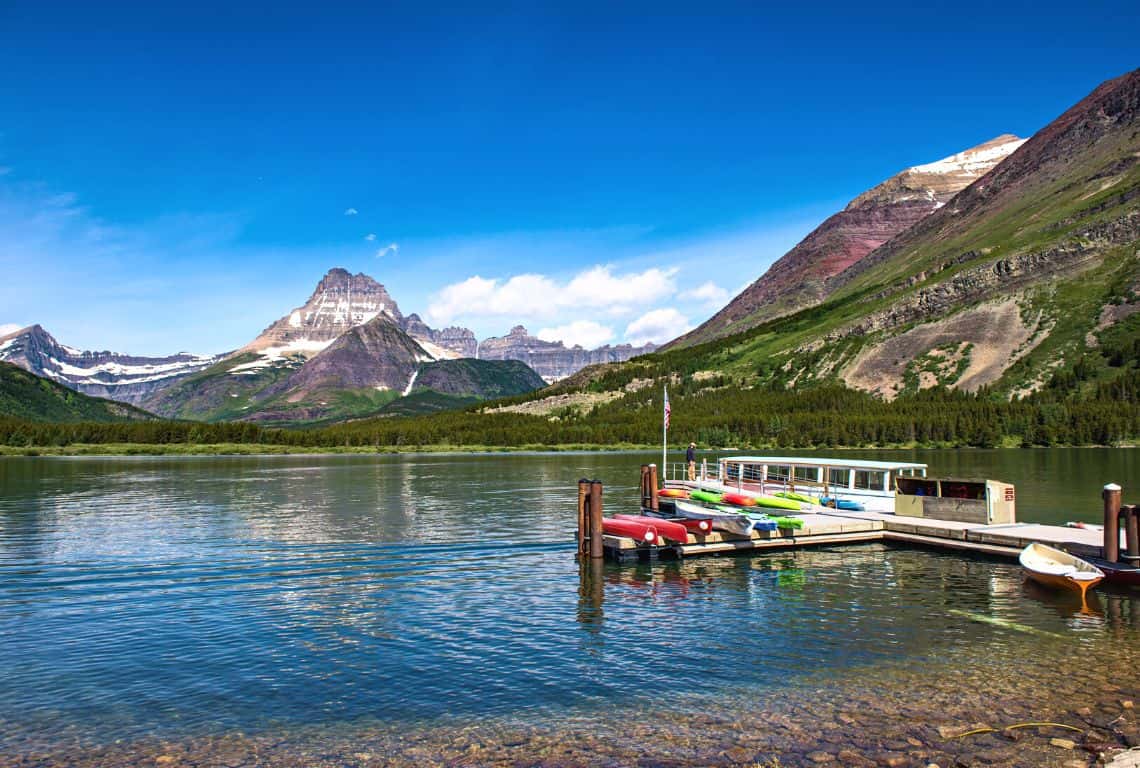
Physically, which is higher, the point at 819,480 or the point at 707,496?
the point at 819,480

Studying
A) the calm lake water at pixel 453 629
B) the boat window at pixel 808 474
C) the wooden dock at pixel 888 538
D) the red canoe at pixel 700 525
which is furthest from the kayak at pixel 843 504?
the red canoe at pixel 700 525

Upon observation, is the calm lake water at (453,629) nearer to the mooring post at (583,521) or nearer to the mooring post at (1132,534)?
the mooring post at (583,521)

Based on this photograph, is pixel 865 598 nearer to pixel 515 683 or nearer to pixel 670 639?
pixel 670 639

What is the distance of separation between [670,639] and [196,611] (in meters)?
22.0

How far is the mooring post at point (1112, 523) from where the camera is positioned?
134 feet

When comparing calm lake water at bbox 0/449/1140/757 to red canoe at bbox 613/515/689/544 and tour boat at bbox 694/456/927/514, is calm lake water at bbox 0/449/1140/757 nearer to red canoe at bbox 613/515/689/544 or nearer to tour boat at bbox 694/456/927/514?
red canoe at bbox 613/515/689/544

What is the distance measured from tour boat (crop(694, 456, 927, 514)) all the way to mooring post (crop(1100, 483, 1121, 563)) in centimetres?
2025

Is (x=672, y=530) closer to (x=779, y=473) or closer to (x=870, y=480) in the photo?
(x=870, y=480)

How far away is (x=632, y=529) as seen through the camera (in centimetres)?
4978

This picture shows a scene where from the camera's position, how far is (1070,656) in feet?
92.6

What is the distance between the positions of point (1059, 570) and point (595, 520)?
24.5 m

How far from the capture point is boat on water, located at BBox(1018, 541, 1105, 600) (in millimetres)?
37562

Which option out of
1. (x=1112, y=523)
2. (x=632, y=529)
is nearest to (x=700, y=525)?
(x=632, y=529)

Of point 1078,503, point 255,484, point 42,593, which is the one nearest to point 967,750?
point 42,593
